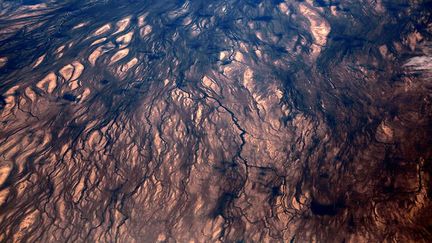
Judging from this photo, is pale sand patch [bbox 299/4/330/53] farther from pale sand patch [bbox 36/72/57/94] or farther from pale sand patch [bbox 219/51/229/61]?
pale sand patch [bbox 36/72/57/94]

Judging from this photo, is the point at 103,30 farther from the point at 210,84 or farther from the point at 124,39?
the point at 210,84

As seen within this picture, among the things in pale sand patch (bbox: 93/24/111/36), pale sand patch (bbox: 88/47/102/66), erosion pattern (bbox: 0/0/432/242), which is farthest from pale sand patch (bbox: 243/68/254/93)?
pale sand patch (bbox: 93/24/111/36)

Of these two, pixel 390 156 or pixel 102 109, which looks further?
pixel 102 109

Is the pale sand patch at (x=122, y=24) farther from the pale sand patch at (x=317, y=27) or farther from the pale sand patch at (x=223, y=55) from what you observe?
the pale sand patch at (x=317, y=27)

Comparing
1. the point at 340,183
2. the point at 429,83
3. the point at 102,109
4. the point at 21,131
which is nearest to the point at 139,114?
the point at 102,109

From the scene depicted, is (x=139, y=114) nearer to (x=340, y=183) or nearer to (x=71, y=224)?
(x=71, y=224)

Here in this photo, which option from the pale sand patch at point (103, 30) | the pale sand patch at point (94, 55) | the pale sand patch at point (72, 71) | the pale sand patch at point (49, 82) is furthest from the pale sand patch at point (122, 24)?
the pale sand patch at point (49, 82)

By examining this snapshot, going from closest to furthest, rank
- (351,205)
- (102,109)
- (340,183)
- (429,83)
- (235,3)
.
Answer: (351,205) → (340,183) → (429,83) → (102,109) → (235,3)
